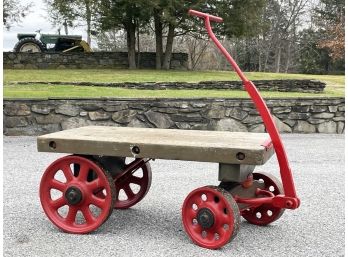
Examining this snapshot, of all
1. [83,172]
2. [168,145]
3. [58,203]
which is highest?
[168,145]

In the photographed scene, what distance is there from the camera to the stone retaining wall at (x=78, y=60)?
1878cm

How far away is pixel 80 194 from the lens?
12.2 feet

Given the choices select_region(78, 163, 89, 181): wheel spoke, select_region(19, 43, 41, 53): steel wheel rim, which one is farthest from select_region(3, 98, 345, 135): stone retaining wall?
select_region(19, 43, 41, 53): steel wheel rim

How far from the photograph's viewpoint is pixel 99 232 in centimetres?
381

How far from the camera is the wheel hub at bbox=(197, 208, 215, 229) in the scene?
3.42 metres

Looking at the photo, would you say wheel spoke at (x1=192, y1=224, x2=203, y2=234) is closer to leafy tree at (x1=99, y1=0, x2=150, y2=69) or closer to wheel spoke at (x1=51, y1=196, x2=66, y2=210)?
wheel spoke at (x1=51, y1=196, x2=66, y2=210)

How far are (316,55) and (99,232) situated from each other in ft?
94.4

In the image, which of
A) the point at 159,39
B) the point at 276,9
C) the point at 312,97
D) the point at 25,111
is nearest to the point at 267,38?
the point at 276,9

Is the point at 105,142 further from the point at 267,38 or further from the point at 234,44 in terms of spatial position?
the point at 267,38

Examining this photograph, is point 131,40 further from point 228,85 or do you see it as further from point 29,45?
point 228,85

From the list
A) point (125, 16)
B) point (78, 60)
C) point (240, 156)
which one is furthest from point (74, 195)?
point (78, 60)

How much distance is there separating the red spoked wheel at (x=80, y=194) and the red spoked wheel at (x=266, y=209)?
115cm

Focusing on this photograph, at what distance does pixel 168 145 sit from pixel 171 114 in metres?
5.26

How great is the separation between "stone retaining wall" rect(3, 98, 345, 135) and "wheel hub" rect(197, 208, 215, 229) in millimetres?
5201
